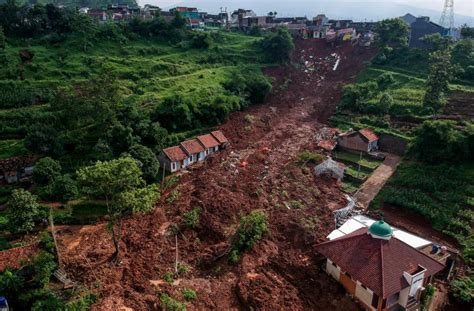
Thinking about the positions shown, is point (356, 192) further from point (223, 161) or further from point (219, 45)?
point (219, 45)

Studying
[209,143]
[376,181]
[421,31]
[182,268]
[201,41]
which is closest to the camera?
[182,268]

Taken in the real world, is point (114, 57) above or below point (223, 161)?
above

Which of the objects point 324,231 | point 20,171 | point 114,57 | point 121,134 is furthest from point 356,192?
point 114,57

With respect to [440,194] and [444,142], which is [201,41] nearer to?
[444,142]

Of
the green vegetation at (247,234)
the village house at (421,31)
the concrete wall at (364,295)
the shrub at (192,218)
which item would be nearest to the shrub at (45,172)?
the shrub at (192,218)

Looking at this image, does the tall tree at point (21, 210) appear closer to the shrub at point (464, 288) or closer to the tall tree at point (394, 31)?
the shrub at point (464, 288)

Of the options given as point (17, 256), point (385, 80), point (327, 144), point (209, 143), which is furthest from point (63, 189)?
point (385, 80)

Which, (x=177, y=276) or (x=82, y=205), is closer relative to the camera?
(x=177, y=276)
